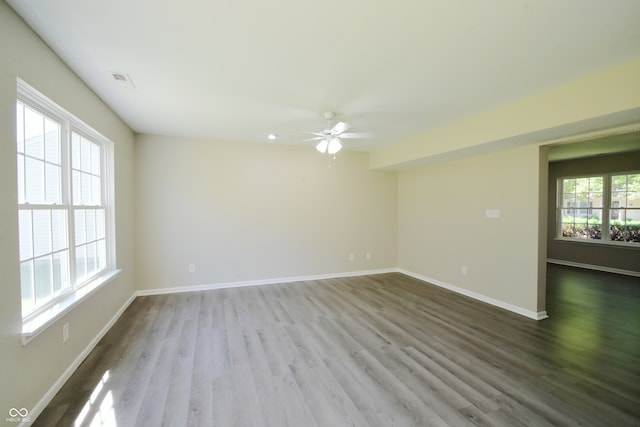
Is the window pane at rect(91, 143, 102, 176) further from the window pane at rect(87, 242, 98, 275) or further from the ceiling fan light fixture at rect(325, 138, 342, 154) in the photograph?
the ceiling fan light fixture at rect(325, 138, 342, 154)

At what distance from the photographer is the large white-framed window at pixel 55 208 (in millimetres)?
1812

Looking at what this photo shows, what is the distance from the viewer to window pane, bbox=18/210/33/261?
1.76 meters

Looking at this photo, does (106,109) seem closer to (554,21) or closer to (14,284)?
(14,284)

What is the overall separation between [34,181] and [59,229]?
1.62 ft

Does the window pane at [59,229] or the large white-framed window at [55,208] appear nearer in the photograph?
the large white-framed window at [55,208]

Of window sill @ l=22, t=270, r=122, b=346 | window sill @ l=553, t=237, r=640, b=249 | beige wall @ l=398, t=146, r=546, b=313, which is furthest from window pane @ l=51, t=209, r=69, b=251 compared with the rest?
window sill @ l=553, t=237, r=640, b=249

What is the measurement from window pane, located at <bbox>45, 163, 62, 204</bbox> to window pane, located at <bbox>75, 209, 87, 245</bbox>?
1.11 ft

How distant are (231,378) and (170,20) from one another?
2.72 metres

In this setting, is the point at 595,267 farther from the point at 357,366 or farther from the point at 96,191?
the point at 96,191

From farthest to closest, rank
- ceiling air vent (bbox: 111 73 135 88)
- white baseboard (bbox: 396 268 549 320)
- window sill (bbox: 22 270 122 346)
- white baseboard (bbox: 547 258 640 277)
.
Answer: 1. white baseboard (bbox: 547 258 640 277)
2. white baseboard (bbox: 396 268 549 320)
3. ceiling air vent (bbox: 111 73 135 88)
4. window sill (bbox: 22 270 122 346)

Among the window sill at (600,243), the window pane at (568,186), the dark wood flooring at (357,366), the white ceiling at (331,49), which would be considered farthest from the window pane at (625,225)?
the white ceiling at (331,49)

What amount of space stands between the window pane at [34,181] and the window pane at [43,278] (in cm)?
46

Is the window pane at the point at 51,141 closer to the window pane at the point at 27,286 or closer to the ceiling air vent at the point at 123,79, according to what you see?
the ceiling air vent at the point at 123,79

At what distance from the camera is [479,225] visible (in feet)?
13.6
